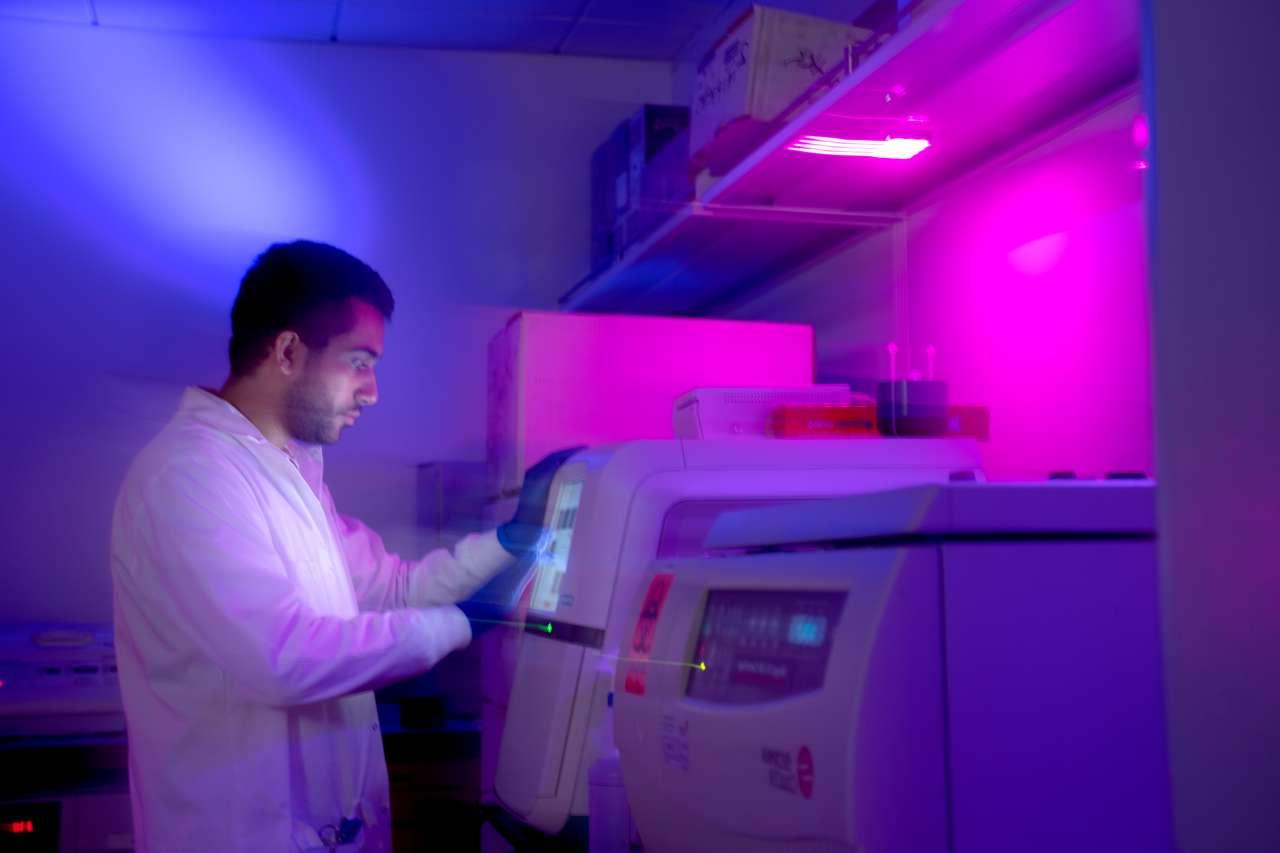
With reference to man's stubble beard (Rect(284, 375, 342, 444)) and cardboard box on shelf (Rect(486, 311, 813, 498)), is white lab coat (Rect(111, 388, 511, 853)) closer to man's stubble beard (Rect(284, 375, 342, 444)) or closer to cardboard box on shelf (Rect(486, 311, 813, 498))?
man's stubble beard (Rect(284, 375, 342, 444))

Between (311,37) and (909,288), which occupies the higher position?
(311,37)

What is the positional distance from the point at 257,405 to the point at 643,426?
72cm

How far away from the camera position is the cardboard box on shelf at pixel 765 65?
1.82 meters

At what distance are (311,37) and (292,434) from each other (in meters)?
1.83

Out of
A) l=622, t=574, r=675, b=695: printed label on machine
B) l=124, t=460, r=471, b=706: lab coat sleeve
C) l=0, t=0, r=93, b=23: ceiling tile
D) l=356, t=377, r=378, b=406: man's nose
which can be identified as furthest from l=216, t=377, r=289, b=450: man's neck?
l=0, t=0, r=93, b=23: ceiling tile

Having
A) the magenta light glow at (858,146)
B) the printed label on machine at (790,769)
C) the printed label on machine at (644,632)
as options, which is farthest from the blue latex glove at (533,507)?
the printed label on machine at (790,769)

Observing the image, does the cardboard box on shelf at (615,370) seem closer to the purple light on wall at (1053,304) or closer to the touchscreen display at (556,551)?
the purple light on wall at (1053,304)

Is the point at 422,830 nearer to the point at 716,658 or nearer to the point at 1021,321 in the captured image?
the point at 1021,321

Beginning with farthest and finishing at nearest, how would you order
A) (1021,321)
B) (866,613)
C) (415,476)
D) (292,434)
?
(415,476)
(292,434)
(1021,321)
(866,613)

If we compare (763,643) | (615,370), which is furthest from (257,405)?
(763,643)

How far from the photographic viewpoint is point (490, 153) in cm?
347

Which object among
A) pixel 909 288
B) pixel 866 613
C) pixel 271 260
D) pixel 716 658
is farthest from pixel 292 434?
pixel 866 613

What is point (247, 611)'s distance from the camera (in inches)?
60.2

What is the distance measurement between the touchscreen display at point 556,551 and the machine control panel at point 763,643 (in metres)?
0.67
